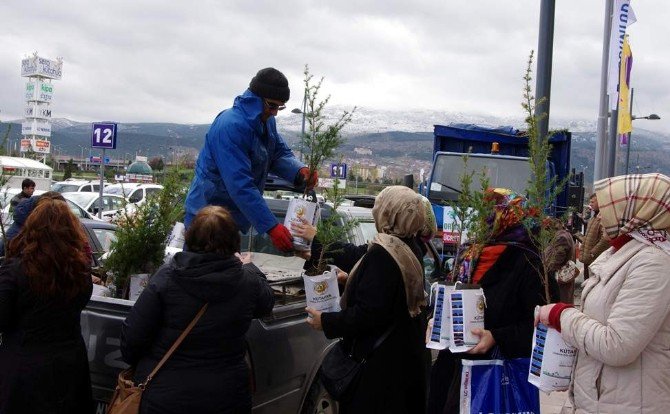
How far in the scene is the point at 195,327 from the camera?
10.3ft

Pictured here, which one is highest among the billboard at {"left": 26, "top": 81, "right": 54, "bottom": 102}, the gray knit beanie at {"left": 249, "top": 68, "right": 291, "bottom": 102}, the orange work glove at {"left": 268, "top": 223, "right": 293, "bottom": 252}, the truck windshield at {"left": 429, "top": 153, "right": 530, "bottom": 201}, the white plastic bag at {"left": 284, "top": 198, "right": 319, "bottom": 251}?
the billboard at {"left": 26, "top": 81, "right": 54, "bottom": 102}

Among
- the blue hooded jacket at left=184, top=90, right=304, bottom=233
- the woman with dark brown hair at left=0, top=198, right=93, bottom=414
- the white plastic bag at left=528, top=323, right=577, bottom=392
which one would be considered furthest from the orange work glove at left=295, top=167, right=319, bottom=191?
the white plastic bag at left=528, top=323, right=577, bottom=392

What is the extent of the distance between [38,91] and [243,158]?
92.0 meters

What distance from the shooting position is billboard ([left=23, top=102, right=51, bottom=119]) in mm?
86188

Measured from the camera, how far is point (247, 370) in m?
3.40

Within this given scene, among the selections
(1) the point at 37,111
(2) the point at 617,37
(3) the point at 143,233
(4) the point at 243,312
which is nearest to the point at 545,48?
(2) the point at 617,37

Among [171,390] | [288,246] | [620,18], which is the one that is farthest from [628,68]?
[171,390]

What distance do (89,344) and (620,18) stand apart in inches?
499

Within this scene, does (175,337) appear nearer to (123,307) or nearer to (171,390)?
(171,390)

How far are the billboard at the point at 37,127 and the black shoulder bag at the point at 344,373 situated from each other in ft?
296

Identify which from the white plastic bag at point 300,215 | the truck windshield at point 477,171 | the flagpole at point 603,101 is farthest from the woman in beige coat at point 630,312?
the flagpole at point 603,101

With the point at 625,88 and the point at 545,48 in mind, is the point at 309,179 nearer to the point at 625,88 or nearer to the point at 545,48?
the point at 545,48

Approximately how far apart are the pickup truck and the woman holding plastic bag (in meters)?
0.87

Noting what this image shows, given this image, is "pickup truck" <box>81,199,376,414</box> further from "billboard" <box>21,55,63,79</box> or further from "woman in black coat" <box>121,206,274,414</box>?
"billboard" <box>21,55,63,79</box>
